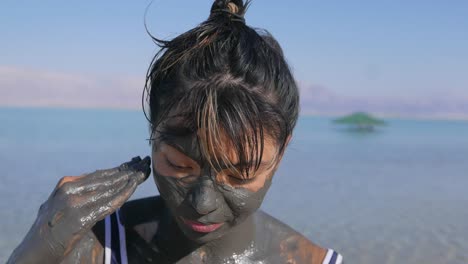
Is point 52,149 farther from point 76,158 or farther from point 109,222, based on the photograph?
point 109,222

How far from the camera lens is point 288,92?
7.09 feet

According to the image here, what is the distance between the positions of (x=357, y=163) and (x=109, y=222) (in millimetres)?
15244

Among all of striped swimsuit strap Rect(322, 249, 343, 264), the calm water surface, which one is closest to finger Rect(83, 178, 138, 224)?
striped swimsuit strap Rect(322, 249, 343, 264)

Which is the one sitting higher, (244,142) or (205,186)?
(244,142)

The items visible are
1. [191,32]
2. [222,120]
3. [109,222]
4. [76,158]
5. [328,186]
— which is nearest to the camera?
[222,120]

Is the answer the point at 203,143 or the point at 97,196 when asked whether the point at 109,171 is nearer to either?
the point at 97,196

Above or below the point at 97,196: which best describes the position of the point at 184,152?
above

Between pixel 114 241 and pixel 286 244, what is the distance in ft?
2.72

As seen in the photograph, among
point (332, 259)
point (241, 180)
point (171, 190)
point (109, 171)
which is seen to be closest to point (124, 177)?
point (109, 171)

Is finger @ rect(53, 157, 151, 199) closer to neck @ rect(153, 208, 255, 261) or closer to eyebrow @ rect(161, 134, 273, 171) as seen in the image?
eyebrow @ rect(161, 134, 273, 171)

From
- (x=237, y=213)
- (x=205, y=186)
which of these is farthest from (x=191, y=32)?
(x=237, y=213)

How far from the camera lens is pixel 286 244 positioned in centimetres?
267

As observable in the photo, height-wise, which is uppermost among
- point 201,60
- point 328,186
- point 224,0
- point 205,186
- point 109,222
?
point 224,0

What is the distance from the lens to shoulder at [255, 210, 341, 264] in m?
2.64
